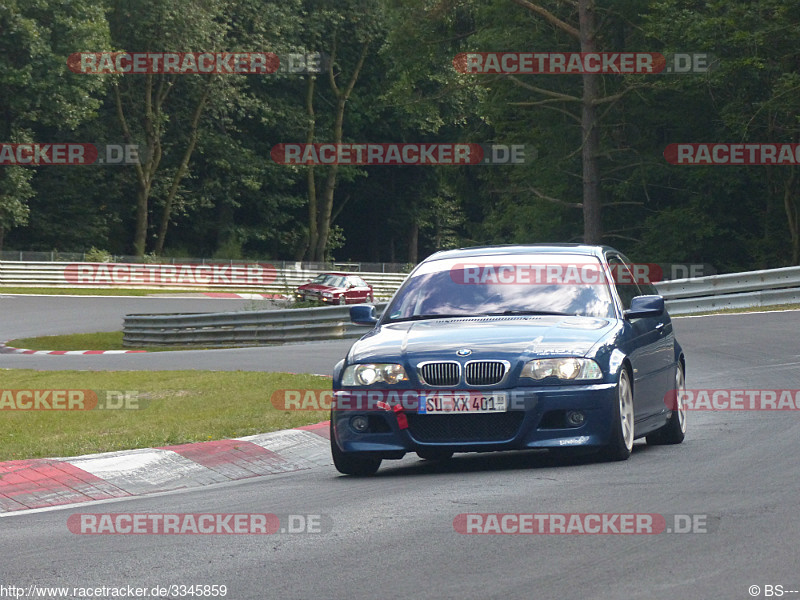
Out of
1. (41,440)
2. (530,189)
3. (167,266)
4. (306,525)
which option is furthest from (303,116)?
(306,525)

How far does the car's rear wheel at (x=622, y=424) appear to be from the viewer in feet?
29.8

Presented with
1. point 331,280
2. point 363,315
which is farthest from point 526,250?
point 331,280

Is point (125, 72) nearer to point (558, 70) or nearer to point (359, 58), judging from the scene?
point (359, 58)

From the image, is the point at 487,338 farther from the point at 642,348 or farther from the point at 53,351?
the point at 53,351

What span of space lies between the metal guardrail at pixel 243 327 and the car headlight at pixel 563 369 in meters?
17.9

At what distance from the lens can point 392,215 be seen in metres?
82.9

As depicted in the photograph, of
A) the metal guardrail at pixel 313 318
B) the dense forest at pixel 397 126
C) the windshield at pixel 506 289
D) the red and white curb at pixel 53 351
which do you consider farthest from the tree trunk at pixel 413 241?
the windshield at pixel 506 289

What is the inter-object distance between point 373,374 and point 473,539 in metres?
2.73

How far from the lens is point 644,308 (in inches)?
394

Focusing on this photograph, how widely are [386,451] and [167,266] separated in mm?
50474

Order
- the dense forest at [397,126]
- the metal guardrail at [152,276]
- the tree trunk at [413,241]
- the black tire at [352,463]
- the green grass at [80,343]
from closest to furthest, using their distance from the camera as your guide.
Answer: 1. the black tire at [352,463]
2. the green grass at [80,343]
3. the dense forest at [397,126]
4. the metal guardrail at [152,276]
5. the tree trunk at [413,241]

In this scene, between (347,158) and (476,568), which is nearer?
(476,568)

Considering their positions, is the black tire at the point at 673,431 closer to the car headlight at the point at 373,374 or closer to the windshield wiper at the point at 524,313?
the windshield wiper at the point at 524,313

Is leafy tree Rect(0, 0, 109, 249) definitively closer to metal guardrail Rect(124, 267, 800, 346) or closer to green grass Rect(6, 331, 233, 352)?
green grass Rect(6, 331, 233, 352)
